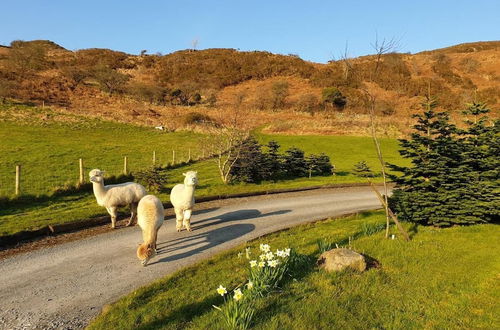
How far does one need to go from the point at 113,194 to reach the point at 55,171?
13.4 metres

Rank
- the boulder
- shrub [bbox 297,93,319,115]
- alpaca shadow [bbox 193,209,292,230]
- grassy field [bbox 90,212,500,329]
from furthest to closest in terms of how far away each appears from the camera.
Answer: shrub [bbox 297,93,319,115] → alpaca shadow [bbox 193,209,292,230] → the boulder → grassy field [bbox 90,212,500,329]

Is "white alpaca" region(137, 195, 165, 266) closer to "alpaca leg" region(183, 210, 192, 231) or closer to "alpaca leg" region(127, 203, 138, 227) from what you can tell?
"alpaca leg" region(183, 210, 192, 231)

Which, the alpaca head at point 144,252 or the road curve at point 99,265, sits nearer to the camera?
the road curve at point 99,265

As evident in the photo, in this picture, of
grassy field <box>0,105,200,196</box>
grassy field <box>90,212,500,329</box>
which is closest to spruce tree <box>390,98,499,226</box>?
grassy field <box>90,212,500,329</box>

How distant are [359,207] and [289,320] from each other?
14.2 metres

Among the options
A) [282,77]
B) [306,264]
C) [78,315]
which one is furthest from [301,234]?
[282,77]

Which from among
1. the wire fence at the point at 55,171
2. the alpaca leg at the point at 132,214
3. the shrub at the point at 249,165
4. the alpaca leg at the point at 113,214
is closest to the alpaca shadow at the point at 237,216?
the alpaca leg at the point at 132,214

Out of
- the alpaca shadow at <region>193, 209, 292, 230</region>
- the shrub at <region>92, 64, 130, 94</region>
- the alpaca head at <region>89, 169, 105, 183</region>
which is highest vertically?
the shrub at <region>92, 64, 130, 94</region>

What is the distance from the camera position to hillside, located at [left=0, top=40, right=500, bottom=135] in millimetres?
61938

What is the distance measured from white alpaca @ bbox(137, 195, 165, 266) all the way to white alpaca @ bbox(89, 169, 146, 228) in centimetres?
356

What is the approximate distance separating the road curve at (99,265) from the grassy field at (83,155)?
3.23 m

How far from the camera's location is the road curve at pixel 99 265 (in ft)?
24.3

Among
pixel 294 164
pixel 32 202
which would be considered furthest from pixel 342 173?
pixel 32 202

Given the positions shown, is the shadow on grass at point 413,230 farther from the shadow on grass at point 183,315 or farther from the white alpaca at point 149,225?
the white alpaca at point 149,225
